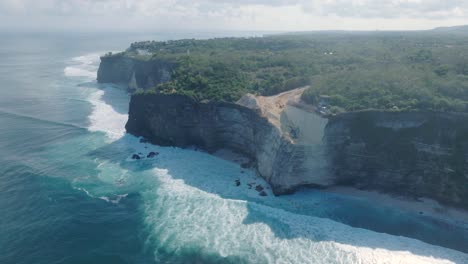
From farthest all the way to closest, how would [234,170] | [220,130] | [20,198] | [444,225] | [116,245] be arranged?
[220,130] < [234,170] < [20,198] < [444,225] < [116,245]

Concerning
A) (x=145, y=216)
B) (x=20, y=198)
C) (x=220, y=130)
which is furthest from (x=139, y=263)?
(x=220, y=130)

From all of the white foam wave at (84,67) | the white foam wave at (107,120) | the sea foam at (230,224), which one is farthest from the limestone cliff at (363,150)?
the white foam wave at (84,67)

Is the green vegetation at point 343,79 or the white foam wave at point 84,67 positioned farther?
the white foam wave at point 84,67

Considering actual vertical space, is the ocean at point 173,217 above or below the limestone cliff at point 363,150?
below

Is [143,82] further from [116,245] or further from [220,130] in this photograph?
[116,245]

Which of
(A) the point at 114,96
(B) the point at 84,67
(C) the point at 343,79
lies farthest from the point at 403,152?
(B) the point at 84,67

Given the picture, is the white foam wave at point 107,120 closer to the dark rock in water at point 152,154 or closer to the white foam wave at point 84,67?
the dark rock in water at point 152,154

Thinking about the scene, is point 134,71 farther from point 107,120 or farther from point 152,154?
point 152,154
